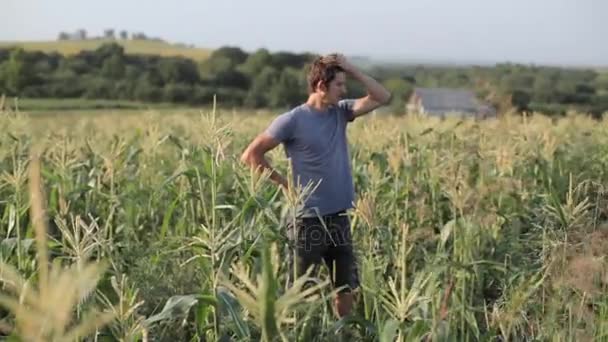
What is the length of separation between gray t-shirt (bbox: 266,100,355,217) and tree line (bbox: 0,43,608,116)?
22.7 metres

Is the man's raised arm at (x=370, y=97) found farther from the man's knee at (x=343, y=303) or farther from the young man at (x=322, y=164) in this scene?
the man's knee at (x=343, y=303)

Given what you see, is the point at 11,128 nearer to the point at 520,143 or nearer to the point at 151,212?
the point at 151,212

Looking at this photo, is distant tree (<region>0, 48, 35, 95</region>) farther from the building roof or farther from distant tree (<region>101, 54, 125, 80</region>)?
the building roof

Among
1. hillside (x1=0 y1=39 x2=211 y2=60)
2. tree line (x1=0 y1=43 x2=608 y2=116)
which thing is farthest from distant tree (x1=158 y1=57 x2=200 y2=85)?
hillside (x1=0 y1=39 x2=211 y2=60)

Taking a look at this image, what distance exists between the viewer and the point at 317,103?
3.71m

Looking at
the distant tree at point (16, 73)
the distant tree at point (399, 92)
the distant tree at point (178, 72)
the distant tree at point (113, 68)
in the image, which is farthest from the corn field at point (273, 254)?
the distant tree at point (113, 68)

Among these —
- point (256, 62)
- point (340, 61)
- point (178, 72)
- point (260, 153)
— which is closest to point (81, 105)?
point (178, 72)

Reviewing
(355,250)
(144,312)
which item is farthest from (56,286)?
(355,250)

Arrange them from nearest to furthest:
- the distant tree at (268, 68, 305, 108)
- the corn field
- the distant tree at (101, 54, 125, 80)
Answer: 1. the corn field
2. the distant tree at (268, 68, 305, 108)
3. the distant tree at (101, 54, 125, 80)

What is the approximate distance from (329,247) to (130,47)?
50321 mm

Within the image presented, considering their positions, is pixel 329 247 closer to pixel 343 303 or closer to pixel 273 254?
pixel 343 303

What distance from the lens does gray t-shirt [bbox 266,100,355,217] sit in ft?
12.1

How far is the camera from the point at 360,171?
5918mm

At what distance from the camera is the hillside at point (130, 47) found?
4603 centimetres
